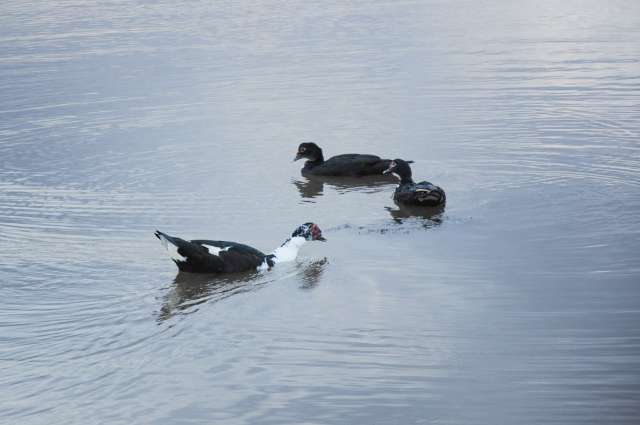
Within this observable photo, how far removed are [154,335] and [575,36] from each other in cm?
2122

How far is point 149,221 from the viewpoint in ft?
47.6

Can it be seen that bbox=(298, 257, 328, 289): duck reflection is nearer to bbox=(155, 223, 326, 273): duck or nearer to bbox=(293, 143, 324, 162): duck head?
bbox=(155, 223, 326, 273): duck

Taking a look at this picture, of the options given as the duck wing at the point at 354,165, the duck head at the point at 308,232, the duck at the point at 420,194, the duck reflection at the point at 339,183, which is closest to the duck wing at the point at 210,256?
the duck head at the point at 308,232

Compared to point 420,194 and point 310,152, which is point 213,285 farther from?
point 310,152

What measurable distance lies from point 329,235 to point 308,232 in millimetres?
870

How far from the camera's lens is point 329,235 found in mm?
13594

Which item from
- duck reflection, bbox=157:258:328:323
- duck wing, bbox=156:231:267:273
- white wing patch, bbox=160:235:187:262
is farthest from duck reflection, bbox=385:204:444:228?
white wing patch, bbox=160:235:187:262

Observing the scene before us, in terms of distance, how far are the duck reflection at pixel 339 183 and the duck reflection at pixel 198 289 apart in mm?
4454

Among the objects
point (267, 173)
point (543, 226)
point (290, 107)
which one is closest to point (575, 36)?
point (290, 107)

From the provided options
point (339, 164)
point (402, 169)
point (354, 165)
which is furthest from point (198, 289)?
point (339, 164)

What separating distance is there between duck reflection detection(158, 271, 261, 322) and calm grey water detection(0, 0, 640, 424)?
4 cm

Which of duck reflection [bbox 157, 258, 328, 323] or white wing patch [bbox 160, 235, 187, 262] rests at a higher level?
white wing patch [bbox 160, 235, 187, 262]

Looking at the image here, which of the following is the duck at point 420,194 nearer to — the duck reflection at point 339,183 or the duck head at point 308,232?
the duck reflection at point 339,183

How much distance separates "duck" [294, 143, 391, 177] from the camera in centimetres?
1686
